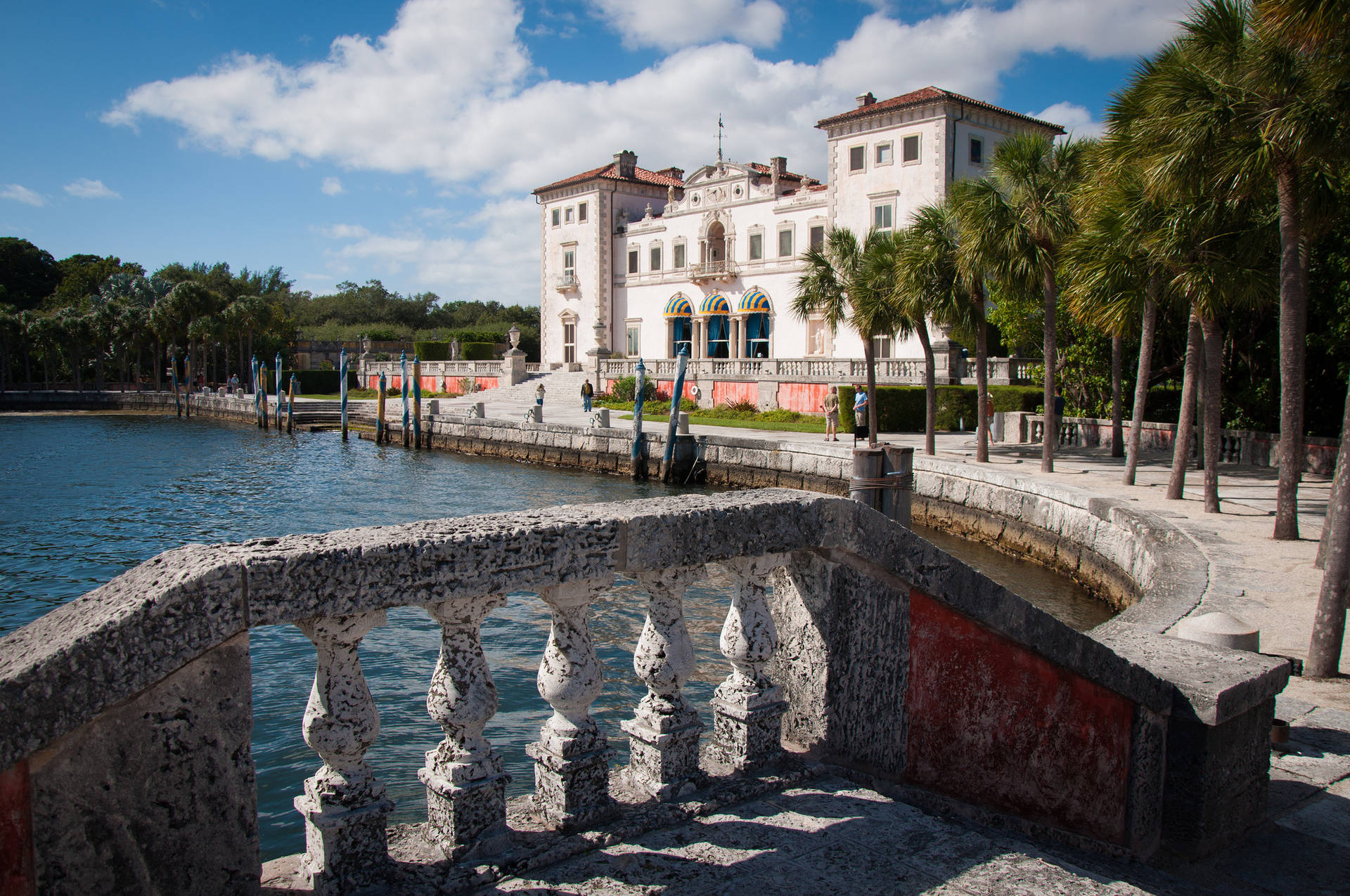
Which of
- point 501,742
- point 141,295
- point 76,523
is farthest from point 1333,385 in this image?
point 141,295

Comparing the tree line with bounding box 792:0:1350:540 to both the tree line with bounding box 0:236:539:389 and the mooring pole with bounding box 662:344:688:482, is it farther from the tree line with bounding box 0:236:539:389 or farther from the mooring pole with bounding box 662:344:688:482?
the tree line with bounding box 0:236:539:389

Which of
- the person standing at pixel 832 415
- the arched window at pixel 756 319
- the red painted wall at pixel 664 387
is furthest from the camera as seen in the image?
the arched window at pixel 756 319

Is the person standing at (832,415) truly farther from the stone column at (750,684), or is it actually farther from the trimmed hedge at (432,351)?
the trimmed hedge at (432,351)

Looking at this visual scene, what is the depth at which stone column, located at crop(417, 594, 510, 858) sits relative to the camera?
2.17 metres

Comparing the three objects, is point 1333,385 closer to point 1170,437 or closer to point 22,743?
point 1170,437

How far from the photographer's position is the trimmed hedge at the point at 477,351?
59.2m

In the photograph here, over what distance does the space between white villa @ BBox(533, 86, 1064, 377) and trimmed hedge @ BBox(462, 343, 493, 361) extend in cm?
757

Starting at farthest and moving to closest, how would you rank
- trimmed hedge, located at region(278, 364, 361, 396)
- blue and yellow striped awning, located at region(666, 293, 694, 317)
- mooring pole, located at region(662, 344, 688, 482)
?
trimmed hedge, located at region(278, 364, 361, 396) < blue and yellow striped awning, located at region(666, 293, 694, 317) < mooring pole, located at region(662, 344, 688, 482)

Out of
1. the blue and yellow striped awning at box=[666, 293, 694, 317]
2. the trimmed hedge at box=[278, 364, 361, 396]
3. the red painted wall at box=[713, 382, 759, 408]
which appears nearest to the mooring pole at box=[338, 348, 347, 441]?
the red painted wall at box=[713, 382, 759, 408]

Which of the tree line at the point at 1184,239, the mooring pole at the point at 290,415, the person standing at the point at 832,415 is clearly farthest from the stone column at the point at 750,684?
the mooring pole at the point at 290,415

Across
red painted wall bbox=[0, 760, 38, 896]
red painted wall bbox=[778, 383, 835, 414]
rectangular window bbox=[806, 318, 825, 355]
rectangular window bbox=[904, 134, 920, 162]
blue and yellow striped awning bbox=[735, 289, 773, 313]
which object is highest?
rectangular window bbox=[904, 134, 920, 162]

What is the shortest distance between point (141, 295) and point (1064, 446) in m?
68.2

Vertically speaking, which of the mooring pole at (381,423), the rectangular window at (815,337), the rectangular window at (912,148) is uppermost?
the rectangular window at (912,148)

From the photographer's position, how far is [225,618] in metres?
1.75
